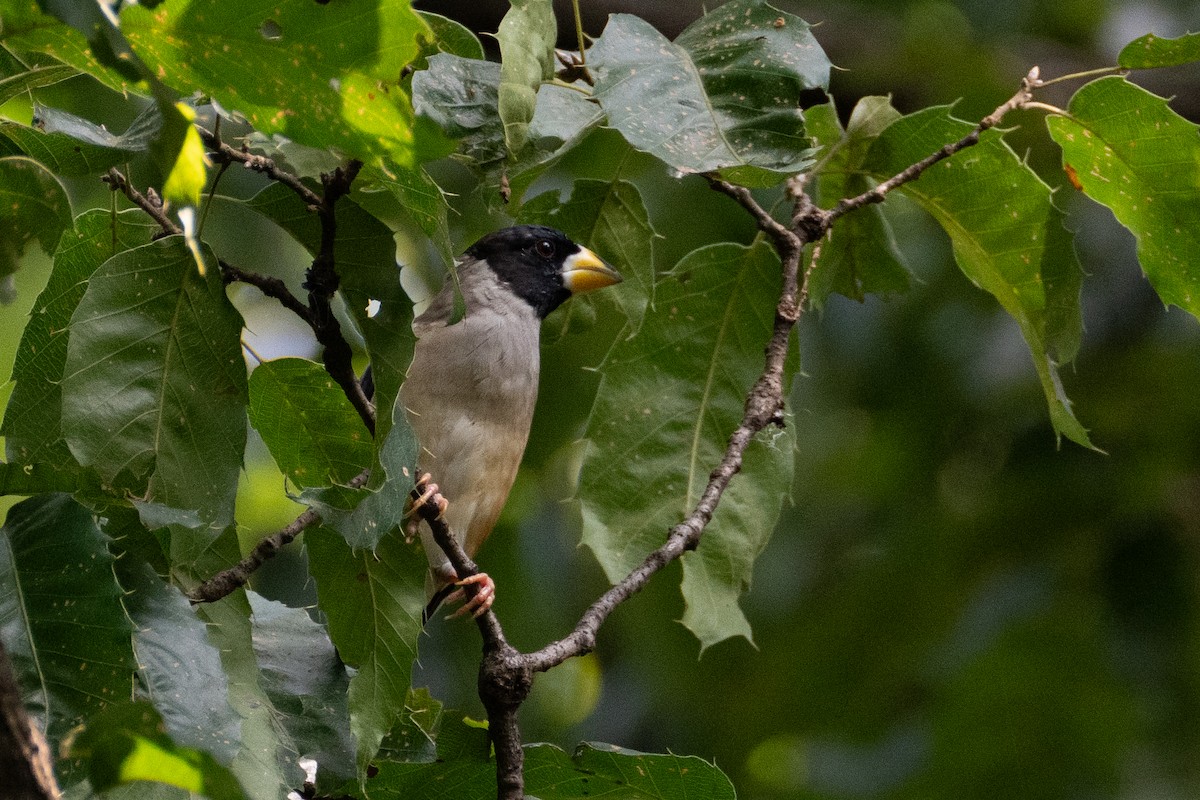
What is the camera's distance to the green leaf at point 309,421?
91.5 inches

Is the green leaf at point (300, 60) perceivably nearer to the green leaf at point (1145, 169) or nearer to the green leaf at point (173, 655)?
the green leaf at point (173, 655)

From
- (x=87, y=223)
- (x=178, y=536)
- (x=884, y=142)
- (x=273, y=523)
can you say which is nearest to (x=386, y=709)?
(x=178, y=536)

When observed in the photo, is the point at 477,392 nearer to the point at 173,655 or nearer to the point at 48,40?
the point at 173,655

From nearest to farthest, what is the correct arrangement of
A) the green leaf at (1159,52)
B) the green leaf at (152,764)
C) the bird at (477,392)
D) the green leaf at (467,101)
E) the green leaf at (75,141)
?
the green leaf at (152,764) < the green leaf at (75,141) < the green leaf at (467,101) < the green leaf at (1159,52) < the bird at (477,392)

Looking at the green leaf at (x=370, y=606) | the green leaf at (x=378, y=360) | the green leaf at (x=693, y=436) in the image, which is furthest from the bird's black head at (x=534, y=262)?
the green leaf at (x=378, y=360)

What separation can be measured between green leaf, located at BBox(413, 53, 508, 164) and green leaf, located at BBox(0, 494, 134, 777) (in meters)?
0.85

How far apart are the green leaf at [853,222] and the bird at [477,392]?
1.90ft

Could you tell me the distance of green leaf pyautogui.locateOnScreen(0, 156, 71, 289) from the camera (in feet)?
7.06

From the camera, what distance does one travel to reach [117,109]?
5059 mm

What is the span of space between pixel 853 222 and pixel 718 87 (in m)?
0.96

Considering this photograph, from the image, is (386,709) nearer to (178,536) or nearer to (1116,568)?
(178,536)

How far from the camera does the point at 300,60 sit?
1682mm

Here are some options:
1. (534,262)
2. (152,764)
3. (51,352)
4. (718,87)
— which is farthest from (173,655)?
(534,262)

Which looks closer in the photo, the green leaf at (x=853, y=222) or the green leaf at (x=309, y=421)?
the green leaf at (x=309, y=421)
